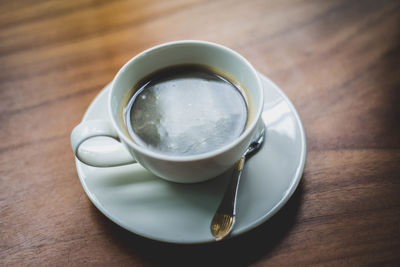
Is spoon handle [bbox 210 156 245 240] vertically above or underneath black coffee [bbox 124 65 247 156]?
underneath

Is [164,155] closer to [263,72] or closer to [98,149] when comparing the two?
[98,149]

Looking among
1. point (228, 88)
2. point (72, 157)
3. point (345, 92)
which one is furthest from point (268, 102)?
point (72, 157)

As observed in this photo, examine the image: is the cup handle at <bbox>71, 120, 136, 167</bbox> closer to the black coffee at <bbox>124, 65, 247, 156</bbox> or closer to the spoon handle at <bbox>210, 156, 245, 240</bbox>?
the black coffee at <bbox>124, 65, 247, 156</bbox>

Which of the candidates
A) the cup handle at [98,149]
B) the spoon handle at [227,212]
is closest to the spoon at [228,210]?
the spoon handle at [227,212]

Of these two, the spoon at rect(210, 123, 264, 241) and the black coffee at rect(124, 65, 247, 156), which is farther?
the black coffee at rect(124, 65, 247, 156)

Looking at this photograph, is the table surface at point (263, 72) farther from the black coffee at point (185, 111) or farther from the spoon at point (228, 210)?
the black coffee at point (185, 111)

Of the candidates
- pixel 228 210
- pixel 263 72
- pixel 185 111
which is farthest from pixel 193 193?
pixel 263 72

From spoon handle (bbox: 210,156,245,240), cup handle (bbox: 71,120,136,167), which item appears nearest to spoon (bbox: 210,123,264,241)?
spoon handle (bbox: 210,156,245,240)
